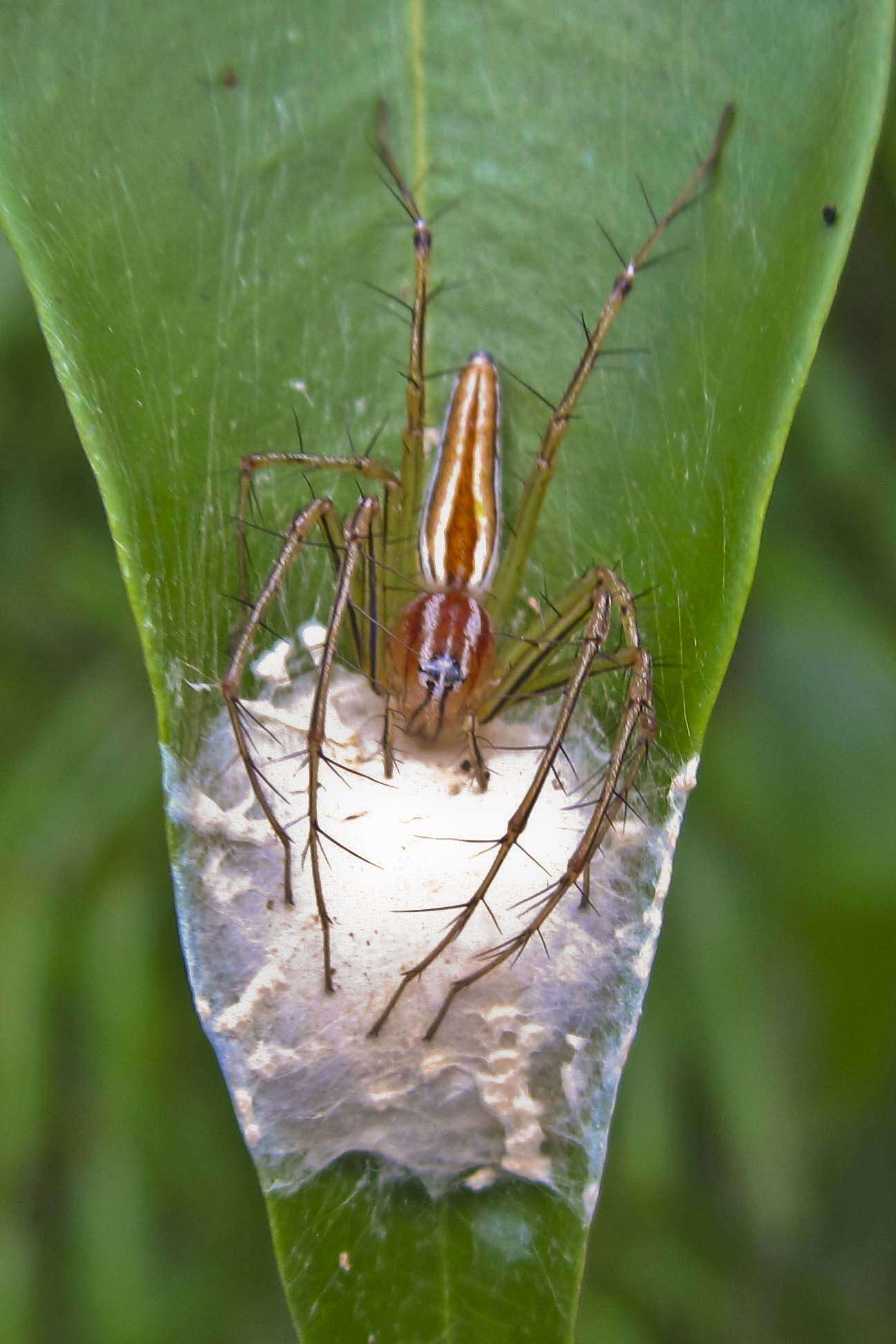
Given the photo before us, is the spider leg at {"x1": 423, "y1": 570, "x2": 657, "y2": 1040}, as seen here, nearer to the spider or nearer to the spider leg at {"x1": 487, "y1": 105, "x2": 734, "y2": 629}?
the spider

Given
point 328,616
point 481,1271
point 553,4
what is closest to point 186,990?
point 328,616

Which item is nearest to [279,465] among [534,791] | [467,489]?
[467,489]

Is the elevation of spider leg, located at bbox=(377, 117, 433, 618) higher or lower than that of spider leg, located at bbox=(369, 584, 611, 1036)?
higher

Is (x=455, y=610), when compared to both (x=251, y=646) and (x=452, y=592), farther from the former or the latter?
(x=251, y=646)

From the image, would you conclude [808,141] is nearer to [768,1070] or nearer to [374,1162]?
[374,1162]

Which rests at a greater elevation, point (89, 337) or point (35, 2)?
point (35, 2)

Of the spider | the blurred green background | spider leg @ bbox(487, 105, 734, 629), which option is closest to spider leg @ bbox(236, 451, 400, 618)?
the spider
